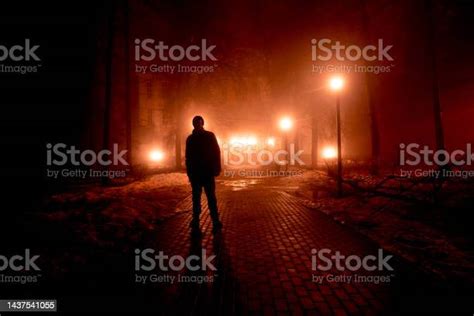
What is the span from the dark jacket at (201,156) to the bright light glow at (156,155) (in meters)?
17.2

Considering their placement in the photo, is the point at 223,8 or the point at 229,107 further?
the point at 229,107

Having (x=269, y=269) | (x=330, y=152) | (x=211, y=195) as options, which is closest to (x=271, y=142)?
(x=330, y=152)

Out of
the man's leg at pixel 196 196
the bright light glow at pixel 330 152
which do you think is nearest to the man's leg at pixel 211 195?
the man's leg at pixel 196 196

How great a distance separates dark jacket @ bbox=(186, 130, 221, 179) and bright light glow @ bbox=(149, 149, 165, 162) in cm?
1724

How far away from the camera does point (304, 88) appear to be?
84.7 ft

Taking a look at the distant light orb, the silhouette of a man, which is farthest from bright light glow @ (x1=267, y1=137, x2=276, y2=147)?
the silhouette of a man

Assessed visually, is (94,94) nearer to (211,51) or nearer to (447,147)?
(211,51)

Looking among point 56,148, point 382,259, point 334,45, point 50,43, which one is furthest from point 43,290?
point 334,45

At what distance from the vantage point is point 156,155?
2239 cm

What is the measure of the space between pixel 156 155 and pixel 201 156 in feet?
58.5

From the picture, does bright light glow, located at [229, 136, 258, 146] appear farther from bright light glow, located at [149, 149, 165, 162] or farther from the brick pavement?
the brick pavement

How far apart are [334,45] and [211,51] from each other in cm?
1218

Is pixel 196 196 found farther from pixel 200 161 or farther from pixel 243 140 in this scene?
pixel 243 140

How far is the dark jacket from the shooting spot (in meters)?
5.71
